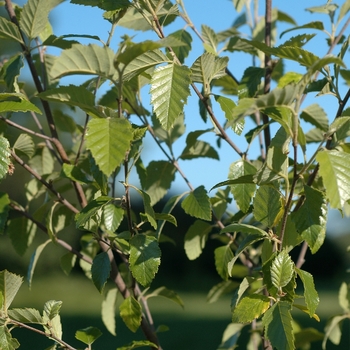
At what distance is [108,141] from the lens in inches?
28.5

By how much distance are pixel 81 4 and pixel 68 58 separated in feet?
0.98

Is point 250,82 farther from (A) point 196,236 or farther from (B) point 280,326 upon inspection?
(B) point 280,326

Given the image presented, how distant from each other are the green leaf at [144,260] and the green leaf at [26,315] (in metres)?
0.22

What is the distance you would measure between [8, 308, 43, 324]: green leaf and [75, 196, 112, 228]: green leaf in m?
0.21

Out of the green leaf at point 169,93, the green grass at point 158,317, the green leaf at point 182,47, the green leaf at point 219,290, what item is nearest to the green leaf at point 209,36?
the green leaf at point 182,47

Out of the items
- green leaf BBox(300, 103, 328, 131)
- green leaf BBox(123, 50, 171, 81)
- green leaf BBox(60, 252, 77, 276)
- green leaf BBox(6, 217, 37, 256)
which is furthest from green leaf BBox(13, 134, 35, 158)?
green leaf BBox(300, 103, 328, 131)

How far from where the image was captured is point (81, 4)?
107cm

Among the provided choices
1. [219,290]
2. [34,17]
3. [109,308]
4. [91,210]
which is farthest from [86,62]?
[219,290]

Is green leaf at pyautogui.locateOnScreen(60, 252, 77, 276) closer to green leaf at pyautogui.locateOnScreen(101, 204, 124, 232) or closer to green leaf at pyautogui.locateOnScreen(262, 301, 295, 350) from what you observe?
green leaf at pyautogui.locateOnScreen(101, 204, 124, 232)

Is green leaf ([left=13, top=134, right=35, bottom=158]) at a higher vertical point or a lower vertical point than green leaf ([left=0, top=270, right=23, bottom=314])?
higher

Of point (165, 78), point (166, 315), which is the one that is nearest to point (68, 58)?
point (165, 78)

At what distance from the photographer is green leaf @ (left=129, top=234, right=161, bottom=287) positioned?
874 millimetres

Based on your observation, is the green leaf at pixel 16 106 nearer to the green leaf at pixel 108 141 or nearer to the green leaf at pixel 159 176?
the green leaf at pixel 108 141

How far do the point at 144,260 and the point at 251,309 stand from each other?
190mm
